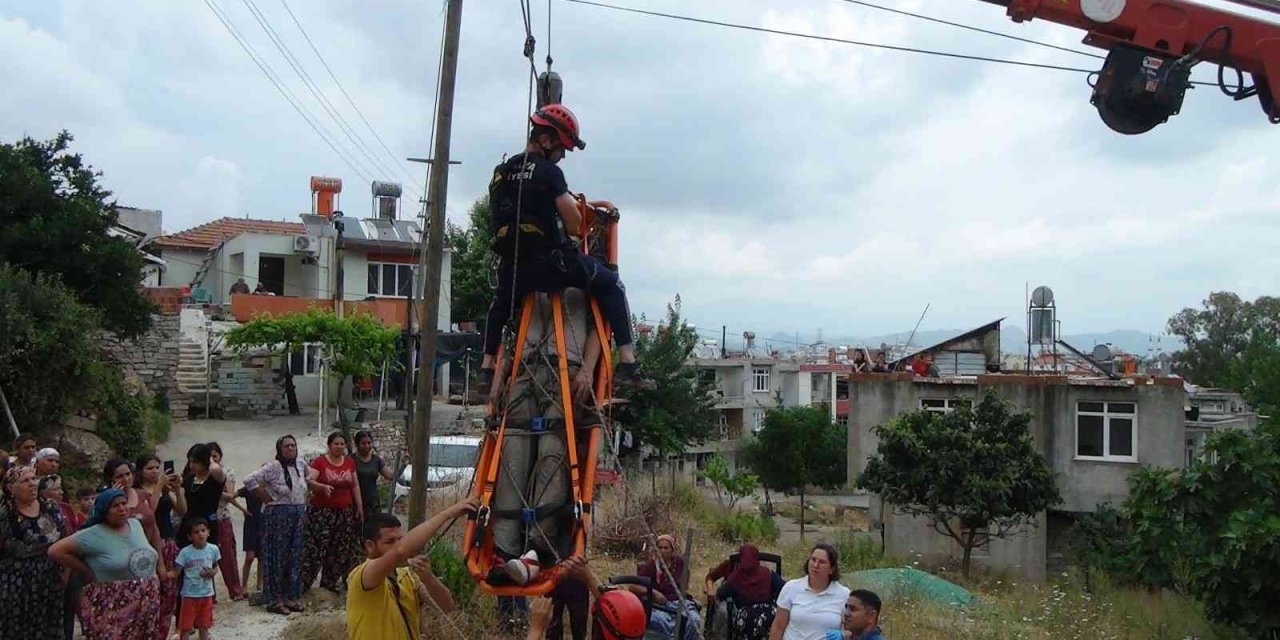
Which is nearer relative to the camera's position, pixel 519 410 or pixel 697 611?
pixel 519 410

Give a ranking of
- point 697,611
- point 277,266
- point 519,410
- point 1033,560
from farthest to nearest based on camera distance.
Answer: point 277,266 → point 1033,560 → point 697,611 → point 519,410

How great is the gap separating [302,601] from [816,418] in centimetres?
4245

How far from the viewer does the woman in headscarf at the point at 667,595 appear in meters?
8.40

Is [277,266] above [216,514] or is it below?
above

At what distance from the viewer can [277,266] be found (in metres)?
39.2

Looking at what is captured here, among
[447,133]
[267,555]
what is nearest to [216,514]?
[267,555]

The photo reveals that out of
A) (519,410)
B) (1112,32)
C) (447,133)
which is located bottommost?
(519,410)

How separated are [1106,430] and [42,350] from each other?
23748 mm

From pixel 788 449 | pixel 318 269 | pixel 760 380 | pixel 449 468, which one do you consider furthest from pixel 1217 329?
pixel 449 468

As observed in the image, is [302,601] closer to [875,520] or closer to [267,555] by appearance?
[267,555]

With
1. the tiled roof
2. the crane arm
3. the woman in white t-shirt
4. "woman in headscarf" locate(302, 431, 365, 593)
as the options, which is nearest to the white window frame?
the tiled roof

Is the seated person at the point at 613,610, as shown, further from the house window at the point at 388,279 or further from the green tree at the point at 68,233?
the house window at the point at 388,279

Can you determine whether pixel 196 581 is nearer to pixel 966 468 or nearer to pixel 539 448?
pixel 539 448

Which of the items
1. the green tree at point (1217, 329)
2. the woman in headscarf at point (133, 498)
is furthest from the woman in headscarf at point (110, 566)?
the green tree at point (1217, 329)
